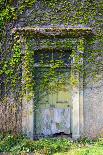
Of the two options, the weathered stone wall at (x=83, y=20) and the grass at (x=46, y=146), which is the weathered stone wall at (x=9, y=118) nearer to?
the grass at (x=46, y=146)

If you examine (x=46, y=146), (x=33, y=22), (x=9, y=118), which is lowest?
(x=46, y=146)

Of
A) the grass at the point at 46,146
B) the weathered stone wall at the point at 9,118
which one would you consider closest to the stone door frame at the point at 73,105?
the weathered stone wall at the point at 9,118

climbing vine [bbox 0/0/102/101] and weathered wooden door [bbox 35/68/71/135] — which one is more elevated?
climbing vine [bbox 0/0/102/101]

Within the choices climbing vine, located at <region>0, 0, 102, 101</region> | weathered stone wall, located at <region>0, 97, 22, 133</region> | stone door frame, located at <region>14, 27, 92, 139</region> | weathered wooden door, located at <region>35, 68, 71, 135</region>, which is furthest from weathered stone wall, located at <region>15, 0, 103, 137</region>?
weathered stone wall, located at <region>0, 97, 22, 133</region>

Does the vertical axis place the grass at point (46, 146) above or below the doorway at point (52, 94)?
below

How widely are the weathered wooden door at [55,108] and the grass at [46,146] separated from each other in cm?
57

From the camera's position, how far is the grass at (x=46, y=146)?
1026cm

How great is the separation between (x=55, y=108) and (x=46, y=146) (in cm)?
155

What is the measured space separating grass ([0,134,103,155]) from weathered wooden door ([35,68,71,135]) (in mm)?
575

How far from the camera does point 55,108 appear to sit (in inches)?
468

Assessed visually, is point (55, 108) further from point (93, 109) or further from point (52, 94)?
point (93, 109)

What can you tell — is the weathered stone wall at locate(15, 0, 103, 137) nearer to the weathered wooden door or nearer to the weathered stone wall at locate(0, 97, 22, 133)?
the weathered wooden door

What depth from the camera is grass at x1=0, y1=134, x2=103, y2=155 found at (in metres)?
10.3

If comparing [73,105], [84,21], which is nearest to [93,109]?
[73,105]
